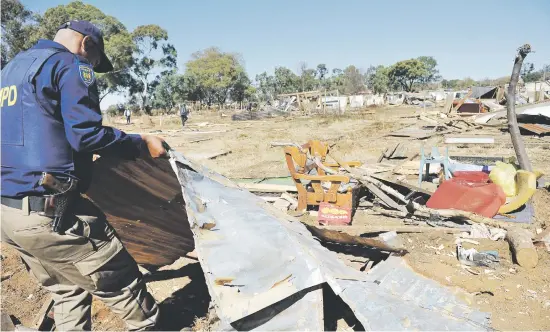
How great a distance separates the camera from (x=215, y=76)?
45.1m

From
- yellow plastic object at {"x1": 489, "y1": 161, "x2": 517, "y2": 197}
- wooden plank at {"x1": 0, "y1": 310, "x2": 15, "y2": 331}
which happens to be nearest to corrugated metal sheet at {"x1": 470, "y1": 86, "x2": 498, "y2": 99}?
yellow plastic object at {"x1": 489, "y1": 161, "x2": 517, "y2": 197}

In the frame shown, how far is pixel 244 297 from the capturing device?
5.84 feet

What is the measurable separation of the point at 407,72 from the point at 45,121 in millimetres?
62438

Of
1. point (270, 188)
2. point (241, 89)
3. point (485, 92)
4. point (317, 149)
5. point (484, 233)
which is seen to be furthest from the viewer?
point (241, 89)

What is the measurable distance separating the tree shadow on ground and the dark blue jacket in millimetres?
1376

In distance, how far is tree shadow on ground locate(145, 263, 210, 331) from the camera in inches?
124

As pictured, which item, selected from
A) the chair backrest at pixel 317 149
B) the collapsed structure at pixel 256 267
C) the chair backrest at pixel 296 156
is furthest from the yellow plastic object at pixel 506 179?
the collapsed structure at pixel 256 267

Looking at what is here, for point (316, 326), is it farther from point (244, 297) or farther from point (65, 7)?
point (65, 7)

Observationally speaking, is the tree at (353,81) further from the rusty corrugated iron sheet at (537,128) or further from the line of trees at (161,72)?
the rusty corrugated iron sheet at (537,128)

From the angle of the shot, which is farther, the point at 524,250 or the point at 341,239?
the point at 524,250

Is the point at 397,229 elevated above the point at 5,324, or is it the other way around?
the point at 5,324

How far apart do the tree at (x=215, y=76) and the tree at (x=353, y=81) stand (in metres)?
A: 26.3

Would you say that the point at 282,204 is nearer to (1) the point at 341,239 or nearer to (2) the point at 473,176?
(1) the point at 341,239

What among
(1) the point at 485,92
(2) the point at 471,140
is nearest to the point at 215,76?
(1) the point at 485,92
